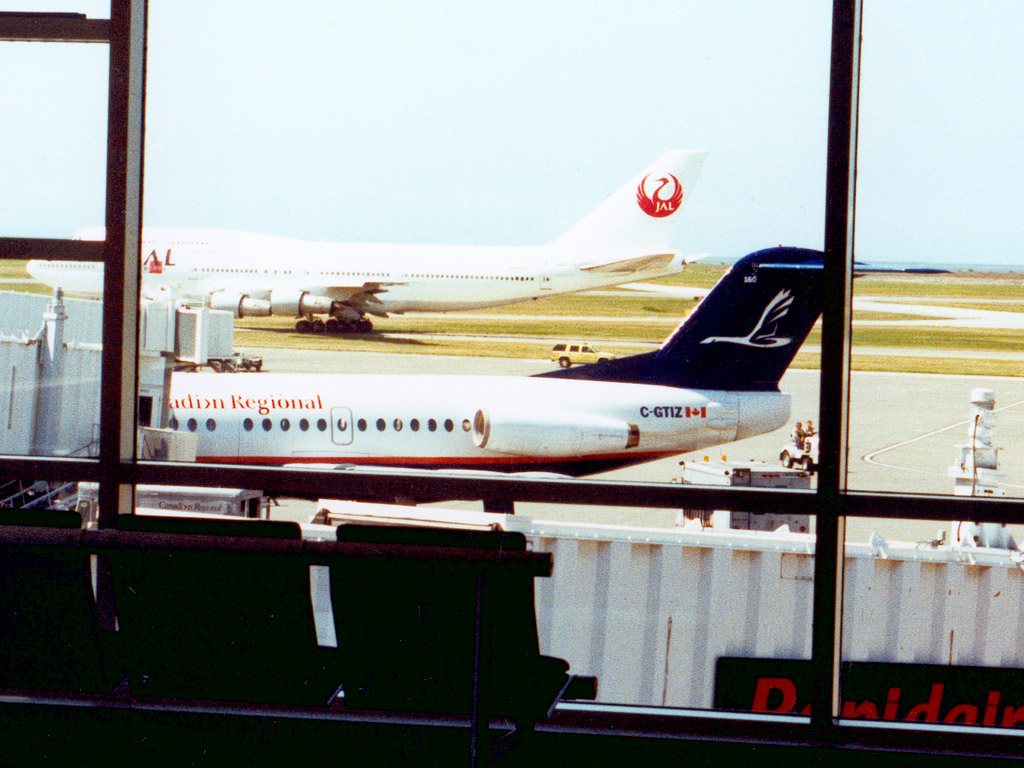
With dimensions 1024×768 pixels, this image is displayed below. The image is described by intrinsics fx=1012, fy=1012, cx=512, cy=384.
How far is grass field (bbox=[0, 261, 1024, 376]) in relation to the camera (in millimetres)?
35094

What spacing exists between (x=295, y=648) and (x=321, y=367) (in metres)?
29.3

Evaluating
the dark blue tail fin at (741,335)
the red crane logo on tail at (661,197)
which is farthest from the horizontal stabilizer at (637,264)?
the dark blue tail fin at (741,335)

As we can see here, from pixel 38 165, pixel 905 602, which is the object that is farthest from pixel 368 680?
pixel 905 602

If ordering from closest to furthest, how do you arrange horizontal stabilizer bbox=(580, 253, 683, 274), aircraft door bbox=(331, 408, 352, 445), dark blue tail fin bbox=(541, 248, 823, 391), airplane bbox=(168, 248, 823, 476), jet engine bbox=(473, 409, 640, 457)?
airplane bbox=(168, 248, 823, 476)
aircraft door bbox=(331, 408, 352, 445)
jet engine bbox=(473, 409, 640, 457)
dark blue tail fin bbox=(541, 248, 823, 391)
horizontal stabilizer bbox=(580, 253, 683, 274)

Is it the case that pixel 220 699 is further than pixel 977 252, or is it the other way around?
pixel 977 252

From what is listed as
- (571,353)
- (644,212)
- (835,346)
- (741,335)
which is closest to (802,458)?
(835,346)

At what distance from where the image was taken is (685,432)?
1467 centimetres

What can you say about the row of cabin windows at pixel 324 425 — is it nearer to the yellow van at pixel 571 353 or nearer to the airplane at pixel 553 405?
the airplane at pixel 553 405

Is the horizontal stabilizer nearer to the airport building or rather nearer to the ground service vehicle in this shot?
the ground service vehicle

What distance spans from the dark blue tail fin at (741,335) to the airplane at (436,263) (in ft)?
30.8

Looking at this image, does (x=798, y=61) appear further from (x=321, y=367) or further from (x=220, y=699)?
(x=321, y=367)

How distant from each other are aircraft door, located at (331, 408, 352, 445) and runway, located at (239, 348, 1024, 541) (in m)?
1.68

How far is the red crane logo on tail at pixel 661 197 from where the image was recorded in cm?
2594

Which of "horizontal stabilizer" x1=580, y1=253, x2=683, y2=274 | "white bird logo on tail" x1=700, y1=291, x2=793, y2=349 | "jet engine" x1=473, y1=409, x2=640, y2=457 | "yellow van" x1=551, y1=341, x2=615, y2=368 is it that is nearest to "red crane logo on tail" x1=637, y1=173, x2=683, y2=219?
"horizontal stabilizer" x1=580, y1=253, x2=683, y2=274
